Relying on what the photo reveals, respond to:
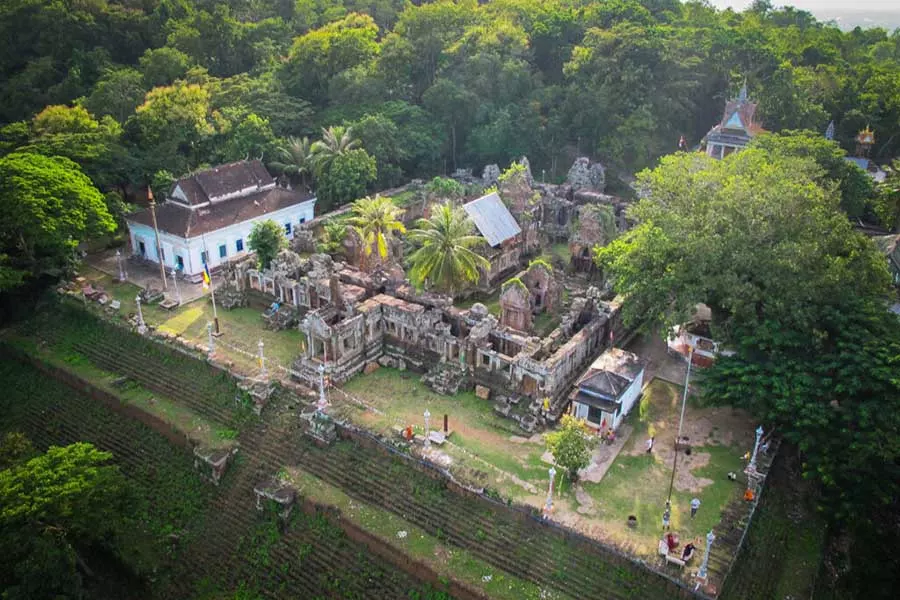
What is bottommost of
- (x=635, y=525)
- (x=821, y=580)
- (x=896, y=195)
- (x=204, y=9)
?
(x=821, y=580)

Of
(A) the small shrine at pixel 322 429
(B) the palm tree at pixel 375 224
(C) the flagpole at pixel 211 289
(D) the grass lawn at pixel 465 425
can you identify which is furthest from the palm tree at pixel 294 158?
(A) the small shrine at pixel 322 429

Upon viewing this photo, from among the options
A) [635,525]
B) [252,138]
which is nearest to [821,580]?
[635,525]

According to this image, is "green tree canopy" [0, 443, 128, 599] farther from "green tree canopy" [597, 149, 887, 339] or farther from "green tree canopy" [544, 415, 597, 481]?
"green tree canopy" [597, 149, 887, 339]

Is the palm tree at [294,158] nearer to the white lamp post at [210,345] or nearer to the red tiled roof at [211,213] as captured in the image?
the red tiled roof at [211,213]

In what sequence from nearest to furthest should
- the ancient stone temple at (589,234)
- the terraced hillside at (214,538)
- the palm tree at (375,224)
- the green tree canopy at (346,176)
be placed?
the terraced hillside at (214,538)
the palm tree at (375,224)
the ancient stone temple at (589,234)
the green tree canopy at (346,176)

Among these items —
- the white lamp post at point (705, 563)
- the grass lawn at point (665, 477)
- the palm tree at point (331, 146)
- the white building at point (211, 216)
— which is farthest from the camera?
the palm tree at point (331, 146)

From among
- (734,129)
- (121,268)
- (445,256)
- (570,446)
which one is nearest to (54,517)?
(570,446)

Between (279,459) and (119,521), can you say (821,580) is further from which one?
(119,521)
